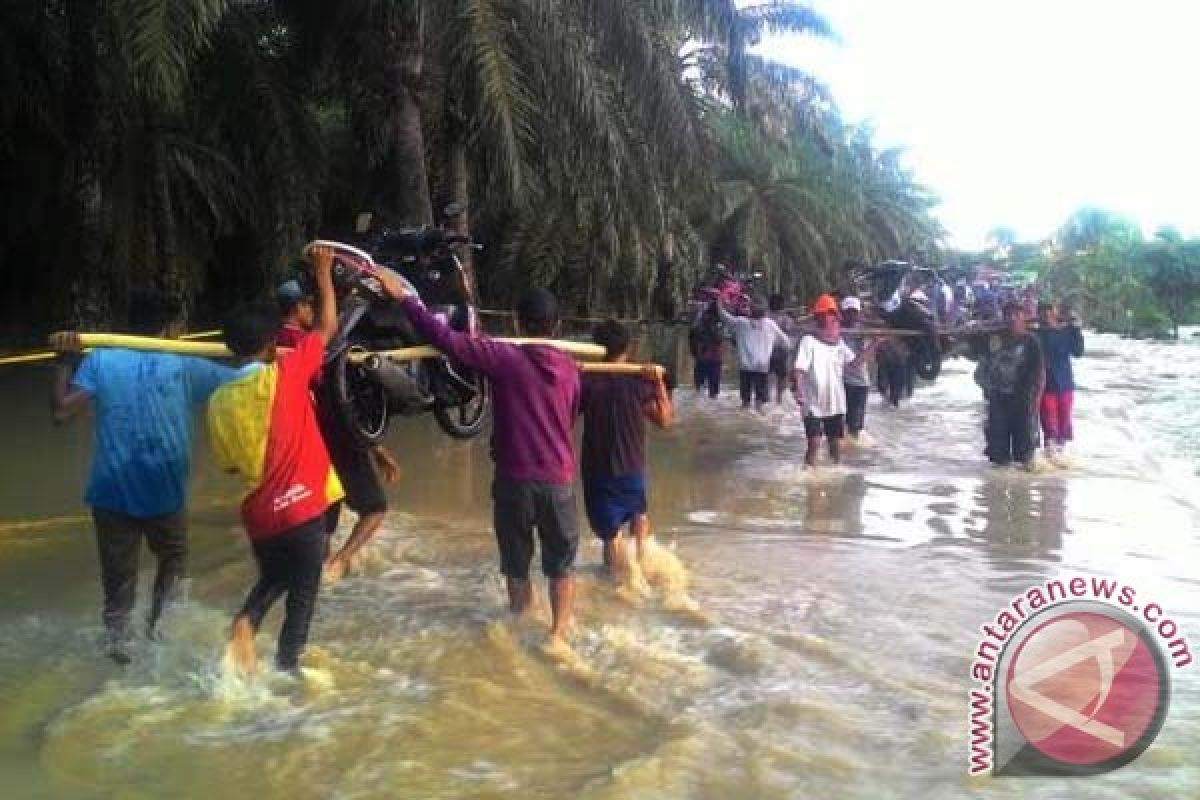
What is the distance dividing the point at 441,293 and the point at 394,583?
5.94ft

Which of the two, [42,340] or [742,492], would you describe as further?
[42,340]

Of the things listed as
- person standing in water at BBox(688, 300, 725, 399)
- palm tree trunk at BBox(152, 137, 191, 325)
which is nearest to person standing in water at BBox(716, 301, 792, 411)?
person standing in water at BBox(688, 300, 725, 399)

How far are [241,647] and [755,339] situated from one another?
11051mm

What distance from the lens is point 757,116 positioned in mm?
24250

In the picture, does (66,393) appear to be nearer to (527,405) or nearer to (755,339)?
(527,405)

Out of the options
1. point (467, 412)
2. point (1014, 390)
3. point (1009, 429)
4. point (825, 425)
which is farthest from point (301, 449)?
point (1009, 429)

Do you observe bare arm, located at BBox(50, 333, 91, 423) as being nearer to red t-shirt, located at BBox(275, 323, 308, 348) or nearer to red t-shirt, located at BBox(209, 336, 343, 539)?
red t-shirt, located at BBox(209, 336, 343, 539)

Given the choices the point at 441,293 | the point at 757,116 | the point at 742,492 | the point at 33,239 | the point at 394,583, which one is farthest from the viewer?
the point at 757,116

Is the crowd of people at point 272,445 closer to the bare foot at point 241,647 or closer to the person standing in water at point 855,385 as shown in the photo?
the bare foot at point 241,647

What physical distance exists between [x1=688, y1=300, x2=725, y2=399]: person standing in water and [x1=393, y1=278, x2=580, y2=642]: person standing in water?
33.9ft

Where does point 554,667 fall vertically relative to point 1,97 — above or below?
below

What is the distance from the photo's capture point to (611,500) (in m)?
6.62

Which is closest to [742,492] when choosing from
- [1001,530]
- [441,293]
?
[1001,530]

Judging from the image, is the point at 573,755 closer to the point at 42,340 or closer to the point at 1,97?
the point at 1,97
